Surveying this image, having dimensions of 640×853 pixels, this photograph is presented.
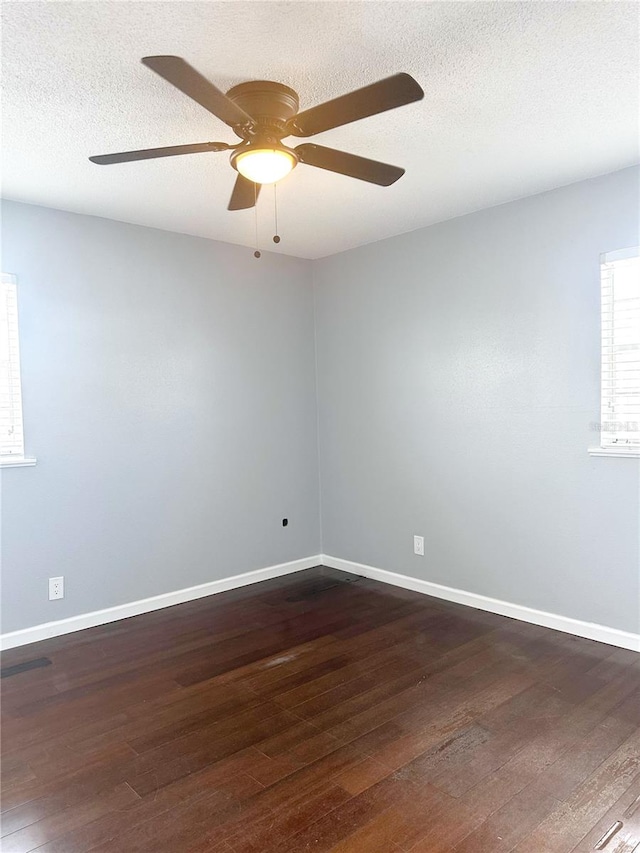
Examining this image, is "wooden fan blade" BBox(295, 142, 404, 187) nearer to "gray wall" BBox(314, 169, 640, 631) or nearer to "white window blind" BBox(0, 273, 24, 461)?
"gray wall" BBox(314, 169, 640, 631)

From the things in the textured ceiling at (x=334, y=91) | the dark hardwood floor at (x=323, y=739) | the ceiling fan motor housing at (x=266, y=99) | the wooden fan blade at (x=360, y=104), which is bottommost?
the dark hardwood floor at (x=323, y=739)

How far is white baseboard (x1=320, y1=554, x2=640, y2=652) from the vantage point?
302 centimetres

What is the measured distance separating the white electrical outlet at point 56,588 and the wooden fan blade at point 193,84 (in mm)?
2707

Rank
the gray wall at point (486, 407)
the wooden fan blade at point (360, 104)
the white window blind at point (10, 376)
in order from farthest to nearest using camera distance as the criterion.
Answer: the white window blind at point (10, 376) < the gray wall at point (486, 407) < the wooden fan blade at point (360, 104)

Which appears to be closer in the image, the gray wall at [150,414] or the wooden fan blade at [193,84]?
the wooden fan blade at [193,84]

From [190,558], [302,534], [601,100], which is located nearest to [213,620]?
[190,558]

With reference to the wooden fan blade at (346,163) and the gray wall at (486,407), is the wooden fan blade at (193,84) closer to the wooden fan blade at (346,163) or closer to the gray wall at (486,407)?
the wooden fan blade at (346,163)

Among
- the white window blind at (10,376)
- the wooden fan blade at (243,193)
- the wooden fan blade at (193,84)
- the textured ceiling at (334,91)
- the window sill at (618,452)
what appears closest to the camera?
the wooden fan blade at (193,84)

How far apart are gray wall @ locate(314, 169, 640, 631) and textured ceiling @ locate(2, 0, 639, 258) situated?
1.23ft

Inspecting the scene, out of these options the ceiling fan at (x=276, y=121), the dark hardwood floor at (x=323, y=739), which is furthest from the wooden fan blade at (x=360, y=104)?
the dark hardwood floor at (x=323, y=739)

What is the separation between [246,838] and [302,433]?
3.12 metres

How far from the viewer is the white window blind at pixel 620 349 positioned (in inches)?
115

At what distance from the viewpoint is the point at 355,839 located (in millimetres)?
1719

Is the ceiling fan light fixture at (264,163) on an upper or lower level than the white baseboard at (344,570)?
upper
